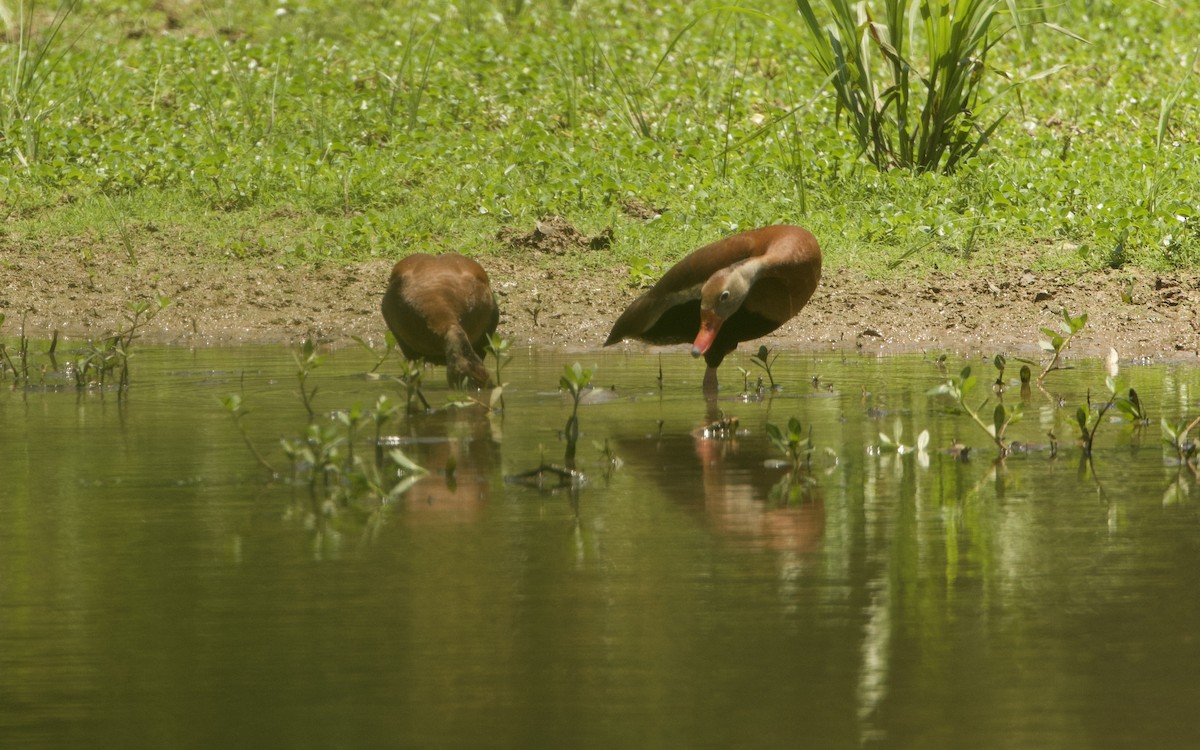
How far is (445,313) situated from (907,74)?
4.49 m

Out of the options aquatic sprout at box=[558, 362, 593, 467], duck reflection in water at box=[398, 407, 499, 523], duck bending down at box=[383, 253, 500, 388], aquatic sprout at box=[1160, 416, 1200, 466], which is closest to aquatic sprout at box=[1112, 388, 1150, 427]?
aquatic sprout at box=[1160, 416, 1200, 466]

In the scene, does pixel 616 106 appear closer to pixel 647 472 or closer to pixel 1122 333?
pixel 1122 333

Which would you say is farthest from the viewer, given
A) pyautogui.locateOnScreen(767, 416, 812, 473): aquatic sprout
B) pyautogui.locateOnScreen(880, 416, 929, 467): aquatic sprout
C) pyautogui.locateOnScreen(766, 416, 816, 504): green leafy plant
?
pyautogui.locateOnScreen(880, 416, 929, 467): aquatic sprout

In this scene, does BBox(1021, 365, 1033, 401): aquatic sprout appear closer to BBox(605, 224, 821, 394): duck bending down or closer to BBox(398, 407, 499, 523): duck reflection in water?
BBox(605, 224, 821, 394): duck bending down

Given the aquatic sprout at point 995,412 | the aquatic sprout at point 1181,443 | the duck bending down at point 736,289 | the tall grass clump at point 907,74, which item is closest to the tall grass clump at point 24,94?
the tall grass clump at point 907,74

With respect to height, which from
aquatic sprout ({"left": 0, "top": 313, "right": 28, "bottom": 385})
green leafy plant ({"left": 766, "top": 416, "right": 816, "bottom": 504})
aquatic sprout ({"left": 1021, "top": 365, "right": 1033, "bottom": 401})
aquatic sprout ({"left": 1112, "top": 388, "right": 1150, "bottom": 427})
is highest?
aquatic sprout ({"left": 0, "top": 313, "right": 28, "bottom": 385})

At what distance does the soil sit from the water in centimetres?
314

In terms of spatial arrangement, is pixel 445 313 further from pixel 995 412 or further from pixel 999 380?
pixel 995 412

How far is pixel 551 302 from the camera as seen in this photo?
1040cm

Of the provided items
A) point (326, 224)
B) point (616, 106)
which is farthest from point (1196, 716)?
point (616, 106)

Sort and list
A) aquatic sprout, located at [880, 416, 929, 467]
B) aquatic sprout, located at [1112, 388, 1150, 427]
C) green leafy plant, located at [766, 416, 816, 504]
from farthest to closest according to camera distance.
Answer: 1. aquatic sprout, located at [1112, 388, 1150, 427]
2. aquatic sprout, located at [880, 416, 929, 467]
3. green leafy plant, located at [766, 416, 816, 504]

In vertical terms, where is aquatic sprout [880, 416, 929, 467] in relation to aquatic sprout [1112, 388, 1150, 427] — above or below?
below

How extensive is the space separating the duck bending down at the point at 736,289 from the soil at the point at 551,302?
1610mm

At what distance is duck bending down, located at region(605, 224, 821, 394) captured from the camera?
7.61 metres
